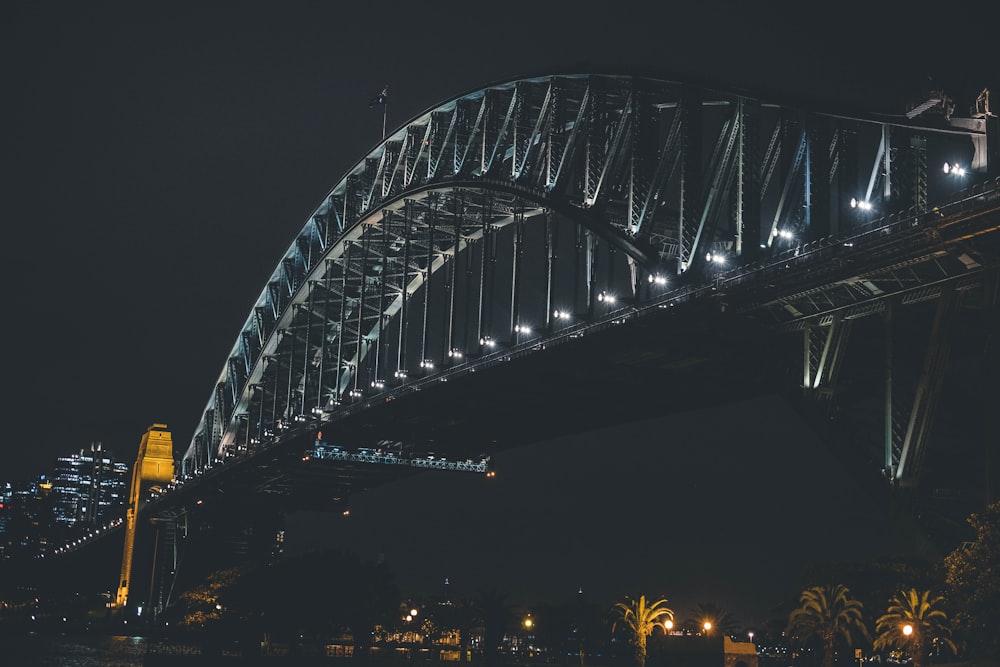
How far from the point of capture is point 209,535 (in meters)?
144

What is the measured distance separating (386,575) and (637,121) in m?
52.5

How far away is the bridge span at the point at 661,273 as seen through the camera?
142ft

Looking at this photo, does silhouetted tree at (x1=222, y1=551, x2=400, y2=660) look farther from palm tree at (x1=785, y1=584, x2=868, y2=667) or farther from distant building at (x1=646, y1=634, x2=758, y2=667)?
palm tree at (x1=785, y1=584, x2=868, y2=667)

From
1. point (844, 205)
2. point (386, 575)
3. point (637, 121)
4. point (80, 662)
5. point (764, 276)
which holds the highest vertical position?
point (637, 121)

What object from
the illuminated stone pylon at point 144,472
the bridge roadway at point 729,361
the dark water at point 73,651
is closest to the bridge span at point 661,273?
the bridge roadway at point 729,361

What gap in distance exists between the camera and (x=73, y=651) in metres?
114

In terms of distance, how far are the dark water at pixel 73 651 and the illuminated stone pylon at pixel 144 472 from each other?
10833 mm

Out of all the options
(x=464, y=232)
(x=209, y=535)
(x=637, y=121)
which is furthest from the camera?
(x=209, y=535)

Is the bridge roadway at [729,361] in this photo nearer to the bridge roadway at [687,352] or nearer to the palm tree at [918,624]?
the bridge roadway at [687,352]

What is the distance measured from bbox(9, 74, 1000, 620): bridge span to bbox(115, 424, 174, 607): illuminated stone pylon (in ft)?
200

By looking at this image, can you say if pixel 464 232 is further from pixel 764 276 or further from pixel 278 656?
pixel 764 276

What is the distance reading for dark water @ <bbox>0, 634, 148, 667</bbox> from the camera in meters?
93.9

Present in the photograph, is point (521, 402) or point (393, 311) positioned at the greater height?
point (393, 311)

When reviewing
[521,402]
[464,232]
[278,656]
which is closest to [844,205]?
[521,402]
